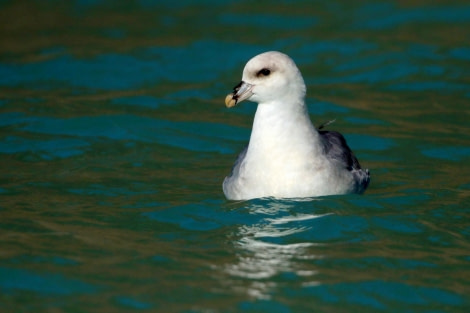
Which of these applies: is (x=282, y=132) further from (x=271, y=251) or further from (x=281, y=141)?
(x=271, y=251)

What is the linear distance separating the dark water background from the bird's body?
0.19 meters

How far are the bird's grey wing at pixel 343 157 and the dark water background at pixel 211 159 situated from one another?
0.20 meters

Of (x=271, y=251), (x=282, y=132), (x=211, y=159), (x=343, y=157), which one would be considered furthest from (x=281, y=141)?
(x=211, y=159)

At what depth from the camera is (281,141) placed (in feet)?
29.6

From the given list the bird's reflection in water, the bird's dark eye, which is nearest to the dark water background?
the bird's reflection in water

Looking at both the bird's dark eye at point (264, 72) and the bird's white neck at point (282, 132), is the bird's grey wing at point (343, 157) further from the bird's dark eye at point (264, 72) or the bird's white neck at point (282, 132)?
the bird's dark eye at point (264, 72)

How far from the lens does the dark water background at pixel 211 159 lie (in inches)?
304

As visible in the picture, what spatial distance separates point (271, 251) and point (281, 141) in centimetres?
113

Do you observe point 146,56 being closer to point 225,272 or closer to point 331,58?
point 331,58

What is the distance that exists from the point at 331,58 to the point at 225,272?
8.03m

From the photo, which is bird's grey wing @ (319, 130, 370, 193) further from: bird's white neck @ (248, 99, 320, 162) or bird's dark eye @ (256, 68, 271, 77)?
bird's dark eye @ (256, 68, 271, 77)

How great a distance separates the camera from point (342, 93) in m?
14.0

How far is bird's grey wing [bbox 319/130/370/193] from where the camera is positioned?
9.37 m

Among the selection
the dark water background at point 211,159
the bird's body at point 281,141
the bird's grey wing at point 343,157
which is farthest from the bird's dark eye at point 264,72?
the dark water background at point 211,159
